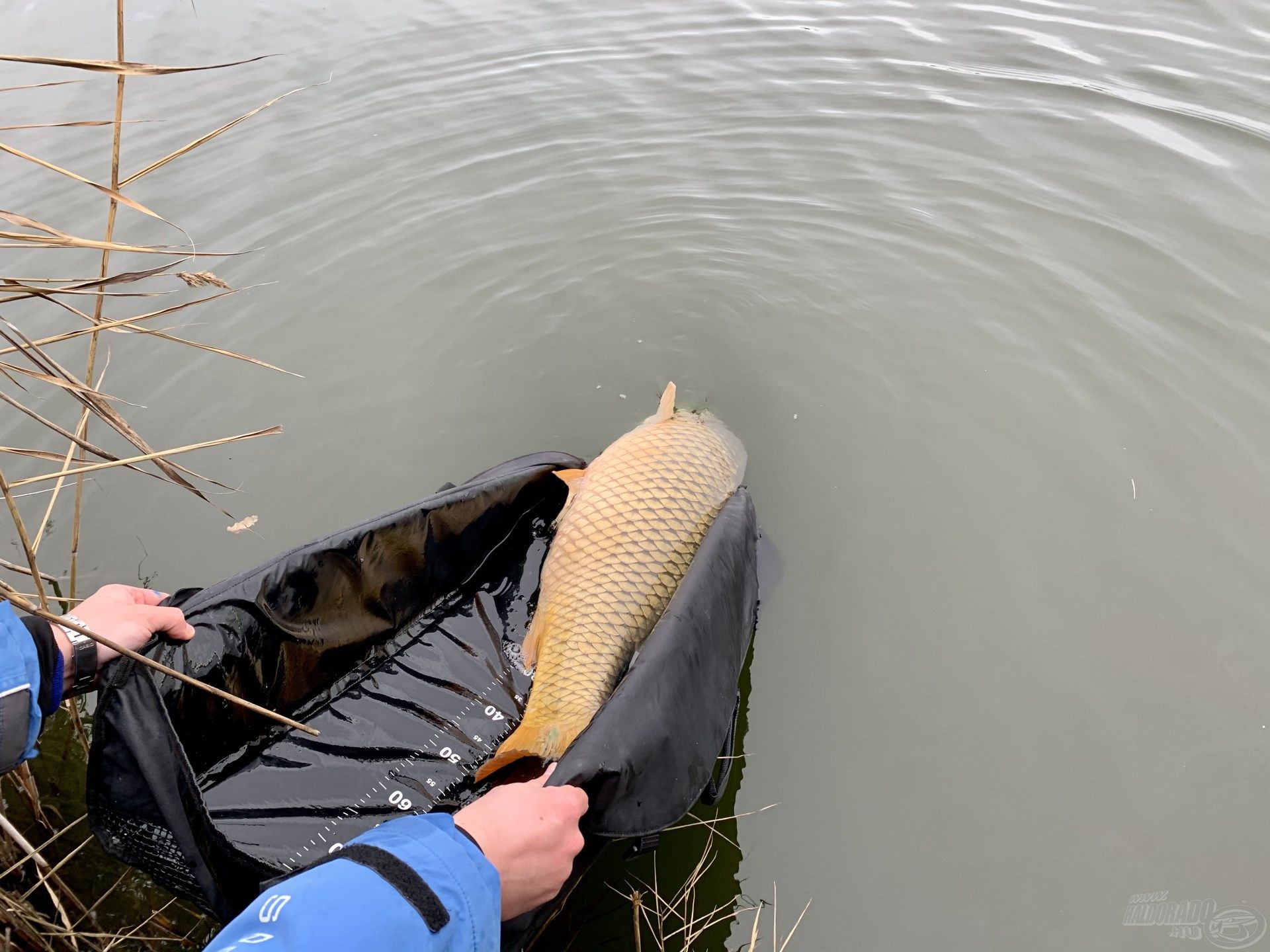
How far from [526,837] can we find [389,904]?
358 millimetres

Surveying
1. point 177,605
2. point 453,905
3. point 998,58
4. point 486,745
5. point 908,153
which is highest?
point 998,58

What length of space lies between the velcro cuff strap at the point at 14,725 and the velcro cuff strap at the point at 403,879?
681 millimetres

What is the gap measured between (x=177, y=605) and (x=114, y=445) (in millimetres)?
2152

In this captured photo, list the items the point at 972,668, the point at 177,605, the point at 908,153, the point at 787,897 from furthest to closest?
the point at 908,153, the point at 972,668, the point at 787,897, the point at 177,605

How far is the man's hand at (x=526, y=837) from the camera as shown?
148 cm

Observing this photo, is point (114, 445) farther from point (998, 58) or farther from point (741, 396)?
point (998, 58)

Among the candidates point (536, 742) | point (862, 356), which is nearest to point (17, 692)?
point (536, 742)

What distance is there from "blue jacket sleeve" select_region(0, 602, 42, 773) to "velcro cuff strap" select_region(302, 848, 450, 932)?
2.24 ft

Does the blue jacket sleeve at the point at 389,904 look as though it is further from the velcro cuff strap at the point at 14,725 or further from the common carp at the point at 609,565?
the common carp at the point at 609,565

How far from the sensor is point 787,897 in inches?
93.3

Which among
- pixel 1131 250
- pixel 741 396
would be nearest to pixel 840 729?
pixel 741 396

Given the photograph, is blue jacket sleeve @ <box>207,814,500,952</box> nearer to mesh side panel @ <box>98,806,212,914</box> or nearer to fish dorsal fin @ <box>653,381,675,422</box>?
mesh side panel @ <box>98,806,212,914</box>

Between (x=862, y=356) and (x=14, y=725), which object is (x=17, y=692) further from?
(x=862, y=356)
